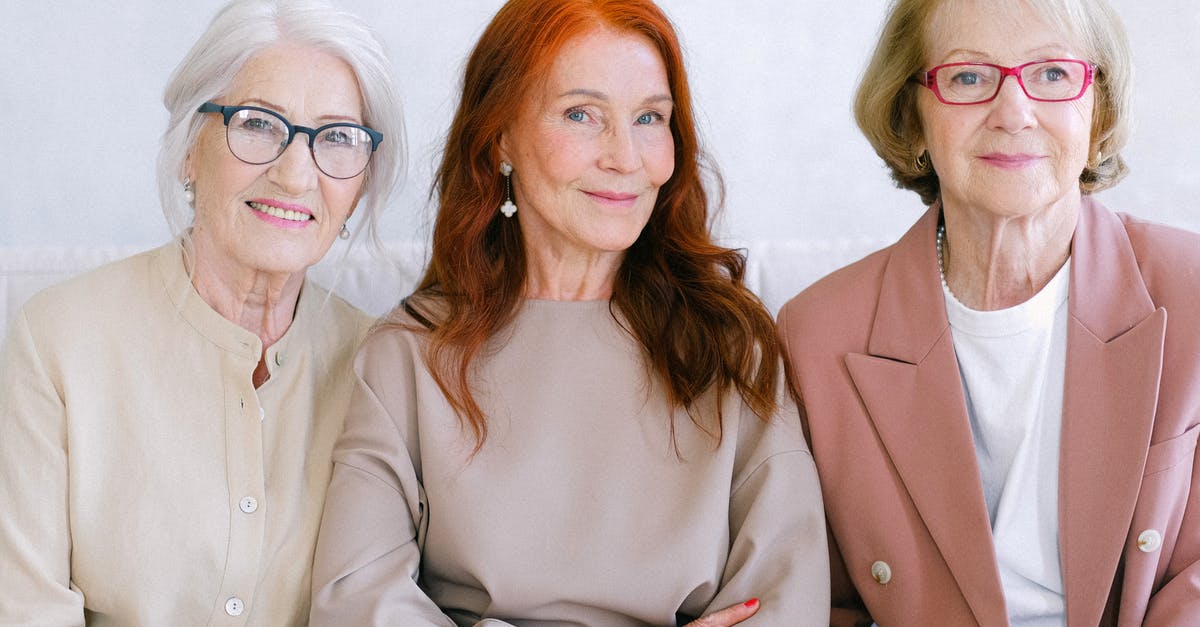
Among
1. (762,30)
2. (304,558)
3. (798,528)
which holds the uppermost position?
(762,30)

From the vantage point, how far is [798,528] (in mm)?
2133

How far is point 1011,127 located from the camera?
206 cm

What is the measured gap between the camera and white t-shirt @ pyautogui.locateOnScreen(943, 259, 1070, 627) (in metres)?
2.11

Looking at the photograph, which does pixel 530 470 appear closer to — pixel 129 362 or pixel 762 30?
pixel 129 362

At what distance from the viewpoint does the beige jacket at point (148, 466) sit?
2035mm

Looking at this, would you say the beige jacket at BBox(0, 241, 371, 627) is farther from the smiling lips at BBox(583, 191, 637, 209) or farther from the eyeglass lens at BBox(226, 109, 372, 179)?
the smiling lips at BBox(583, 191, 637, 209)

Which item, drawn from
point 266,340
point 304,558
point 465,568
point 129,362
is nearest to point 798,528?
point 465,568

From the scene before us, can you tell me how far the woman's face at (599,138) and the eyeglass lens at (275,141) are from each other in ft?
1.00

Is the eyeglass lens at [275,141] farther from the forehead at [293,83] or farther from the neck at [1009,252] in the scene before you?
the neck at [1009,252]

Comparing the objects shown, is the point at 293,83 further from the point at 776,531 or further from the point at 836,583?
the point at 836,583

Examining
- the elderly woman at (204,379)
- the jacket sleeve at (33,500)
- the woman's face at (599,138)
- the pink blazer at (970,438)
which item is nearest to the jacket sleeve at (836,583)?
the pink blazer at (970,438)

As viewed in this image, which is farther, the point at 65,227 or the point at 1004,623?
the point at 65,227

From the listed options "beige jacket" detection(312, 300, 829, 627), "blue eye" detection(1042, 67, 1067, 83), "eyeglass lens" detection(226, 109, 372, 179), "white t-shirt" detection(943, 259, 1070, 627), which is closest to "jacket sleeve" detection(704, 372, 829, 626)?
"beige jacket" detection(312, 300, 829, 627)

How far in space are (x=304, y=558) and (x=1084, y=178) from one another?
62.0 inches
